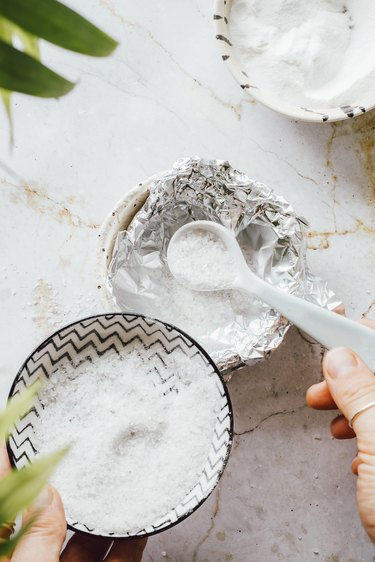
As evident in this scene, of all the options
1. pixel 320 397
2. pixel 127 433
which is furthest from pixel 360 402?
pixel 127 433

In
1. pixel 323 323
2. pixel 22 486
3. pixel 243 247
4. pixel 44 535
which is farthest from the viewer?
pixel 243 247

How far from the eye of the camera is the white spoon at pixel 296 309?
24.7 inches

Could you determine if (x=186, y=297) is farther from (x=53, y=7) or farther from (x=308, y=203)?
(x=53, y=7)

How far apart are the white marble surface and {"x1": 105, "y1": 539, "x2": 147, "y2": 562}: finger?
0.05 m

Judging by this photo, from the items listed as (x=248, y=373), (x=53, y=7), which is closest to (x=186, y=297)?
(x=248, y=373)

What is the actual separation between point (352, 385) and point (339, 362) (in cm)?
3

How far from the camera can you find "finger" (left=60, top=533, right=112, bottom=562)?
28.9 inches

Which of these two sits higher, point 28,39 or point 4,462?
point 28,39

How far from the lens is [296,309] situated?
66 cm

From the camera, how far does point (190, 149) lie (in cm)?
79

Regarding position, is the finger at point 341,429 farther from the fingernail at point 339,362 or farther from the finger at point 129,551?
the finger at point 129,551

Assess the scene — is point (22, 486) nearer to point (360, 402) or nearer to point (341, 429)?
point (360, 402)

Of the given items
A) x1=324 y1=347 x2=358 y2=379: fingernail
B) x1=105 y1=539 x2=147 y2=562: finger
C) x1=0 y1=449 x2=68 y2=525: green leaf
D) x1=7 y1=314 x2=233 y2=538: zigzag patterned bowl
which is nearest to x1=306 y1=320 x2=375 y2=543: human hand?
x1=324 y1=347 x2=358 y2=379: fingernail

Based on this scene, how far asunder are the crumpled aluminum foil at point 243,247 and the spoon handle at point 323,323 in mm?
29
